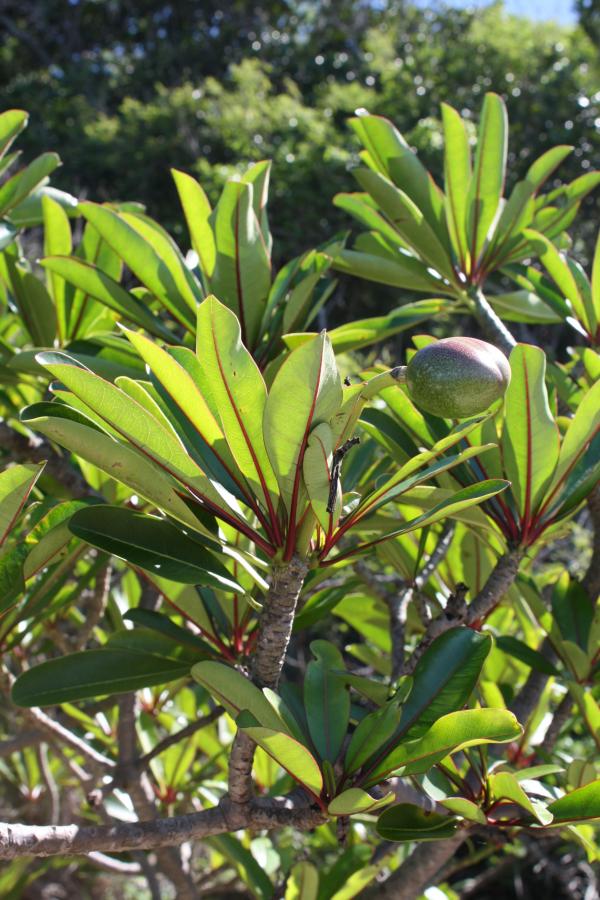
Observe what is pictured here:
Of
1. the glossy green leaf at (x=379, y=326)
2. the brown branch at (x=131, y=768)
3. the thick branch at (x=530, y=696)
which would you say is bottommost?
the brown branch at (x=131, y=768)

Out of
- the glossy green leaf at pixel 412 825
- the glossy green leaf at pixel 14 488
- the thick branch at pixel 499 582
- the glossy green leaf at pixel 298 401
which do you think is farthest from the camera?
the thick branch at pixel 499 582

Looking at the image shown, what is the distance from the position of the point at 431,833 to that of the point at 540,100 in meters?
7.25

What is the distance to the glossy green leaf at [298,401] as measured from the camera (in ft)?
2.13

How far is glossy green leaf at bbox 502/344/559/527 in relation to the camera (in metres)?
0.87

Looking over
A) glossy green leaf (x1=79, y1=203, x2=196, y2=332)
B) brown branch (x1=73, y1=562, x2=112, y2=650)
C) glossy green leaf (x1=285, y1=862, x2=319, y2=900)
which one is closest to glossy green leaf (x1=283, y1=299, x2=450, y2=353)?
glossy green leaf (x1=79, y1=203, x2=196, y2=332)

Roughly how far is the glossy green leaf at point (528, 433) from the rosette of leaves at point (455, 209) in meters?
0.28

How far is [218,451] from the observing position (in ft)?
2.62

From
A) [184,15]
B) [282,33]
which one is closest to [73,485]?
[282,33]

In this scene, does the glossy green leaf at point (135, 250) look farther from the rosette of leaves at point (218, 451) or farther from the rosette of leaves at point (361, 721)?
the rosette of leaves at point (361, 721)

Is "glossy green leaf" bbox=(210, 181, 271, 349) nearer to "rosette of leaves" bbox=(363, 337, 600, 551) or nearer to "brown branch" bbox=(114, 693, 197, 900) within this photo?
"rosette of leaves" bbox=(363, 337, 600, 551)

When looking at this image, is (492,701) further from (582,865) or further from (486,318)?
(582,865)

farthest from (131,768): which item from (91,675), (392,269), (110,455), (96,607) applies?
(392,269)

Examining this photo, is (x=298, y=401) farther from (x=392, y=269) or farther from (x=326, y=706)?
(x=392, y=269)

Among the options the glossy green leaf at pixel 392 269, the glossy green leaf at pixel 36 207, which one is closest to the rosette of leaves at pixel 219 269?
the glossy green leaf at pixel 392 269
